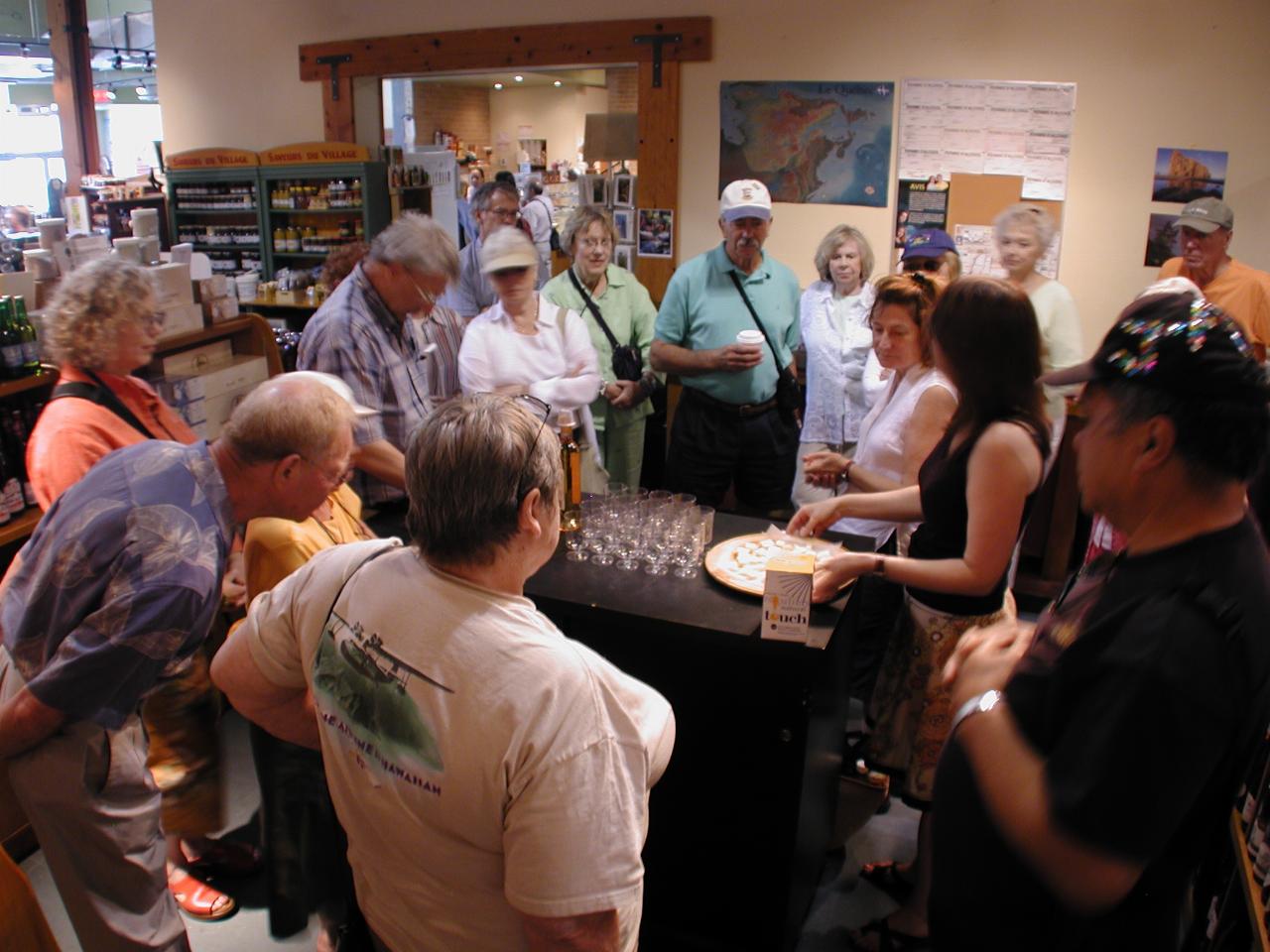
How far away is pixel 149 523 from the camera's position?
161 centimetres

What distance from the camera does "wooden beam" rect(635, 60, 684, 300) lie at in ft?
17.1

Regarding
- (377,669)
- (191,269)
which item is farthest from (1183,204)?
(377,669)

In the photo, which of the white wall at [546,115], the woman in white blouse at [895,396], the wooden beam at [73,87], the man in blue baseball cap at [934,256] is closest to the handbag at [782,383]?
the man in blue baseball cap at [934,256]

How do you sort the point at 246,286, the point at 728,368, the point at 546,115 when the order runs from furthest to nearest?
the point at 546,115 → the point at 246,286 → the point at 728,368

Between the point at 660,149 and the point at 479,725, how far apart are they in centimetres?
473

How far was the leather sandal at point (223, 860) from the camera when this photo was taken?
2.62 m

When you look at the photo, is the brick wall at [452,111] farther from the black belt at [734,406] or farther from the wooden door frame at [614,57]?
the black belt at [734,406]

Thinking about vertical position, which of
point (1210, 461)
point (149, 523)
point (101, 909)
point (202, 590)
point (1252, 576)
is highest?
point (1210, 461)

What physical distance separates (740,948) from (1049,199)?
13.1 feet

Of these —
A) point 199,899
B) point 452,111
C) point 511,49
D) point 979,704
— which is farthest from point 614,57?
point 452,111

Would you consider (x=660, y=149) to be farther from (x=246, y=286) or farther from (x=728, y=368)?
(x=246, y=286)

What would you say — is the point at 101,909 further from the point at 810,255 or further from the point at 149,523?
the point at 810,255

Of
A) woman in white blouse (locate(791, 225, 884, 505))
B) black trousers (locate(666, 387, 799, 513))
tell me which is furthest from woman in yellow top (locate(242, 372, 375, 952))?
woman in white blouse (locate(791, 225, 884, 505))

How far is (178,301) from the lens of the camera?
3352mm
